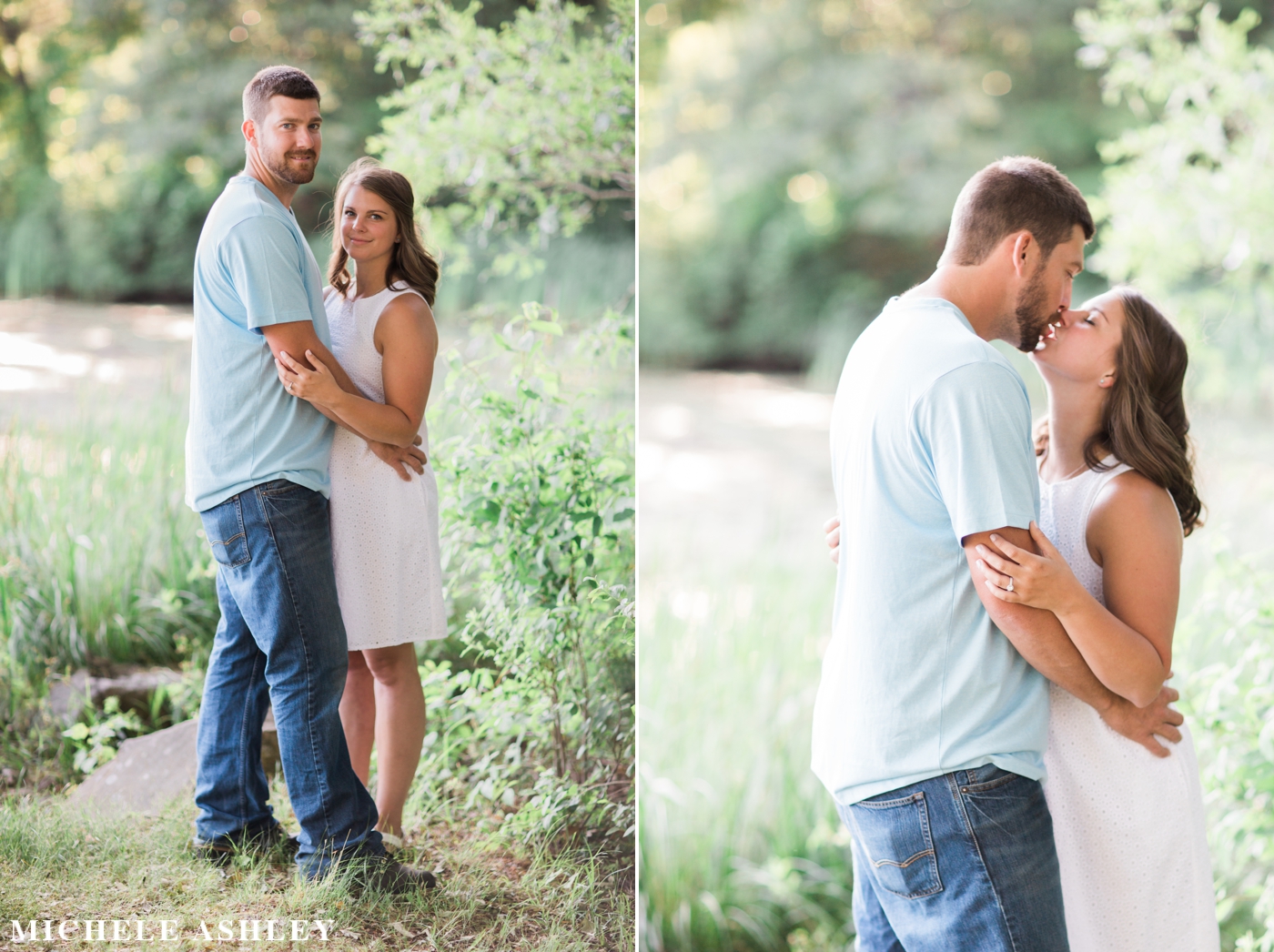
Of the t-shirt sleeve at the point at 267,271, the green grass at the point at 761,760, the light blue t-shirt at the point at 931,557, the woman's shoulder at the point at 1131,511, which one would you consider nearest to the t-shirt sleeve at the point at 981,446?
the light blue t-shirt at the point at 931,557

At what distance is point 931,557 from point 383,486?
1.09 metres

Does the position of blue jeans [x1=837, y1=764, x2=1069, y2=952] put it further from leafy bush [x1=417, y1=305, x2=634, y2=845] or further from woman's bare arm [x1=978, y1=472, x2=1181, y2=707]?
leafy bush [x1=417, y1=305, x2=634, y2=845]

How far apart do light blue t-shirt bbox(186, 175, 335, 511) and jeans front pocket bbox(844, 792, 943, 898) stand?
45.6 inches

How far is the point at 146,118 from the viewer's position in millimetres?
1944

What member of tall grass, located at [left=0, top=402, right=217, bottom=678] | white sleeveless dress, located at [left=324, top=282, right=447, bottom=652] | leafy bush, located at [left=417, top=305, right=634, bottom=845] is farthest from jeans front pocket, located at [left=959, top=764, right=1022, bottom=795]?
tall grass, located at [left=0, top=402, right=217, bottom=678]

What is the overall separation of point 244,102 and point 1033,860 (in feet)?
6.41

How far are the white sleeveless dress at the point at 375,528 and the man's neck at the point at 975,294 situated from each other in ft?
3.44

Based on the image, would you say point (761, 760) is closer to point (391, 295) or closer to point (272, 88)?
point (391, 295)

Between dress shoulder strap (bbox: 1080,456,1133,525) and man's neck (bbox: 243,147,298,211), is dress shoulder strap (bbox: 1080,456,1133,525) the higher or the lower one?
the lower one

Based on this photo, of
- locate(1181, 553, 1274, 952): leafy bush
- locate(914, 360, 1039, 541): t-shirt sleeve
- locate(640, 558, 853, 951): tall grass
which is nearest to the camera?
locate(914, 360, 1039, 541): t-shirt sleeve

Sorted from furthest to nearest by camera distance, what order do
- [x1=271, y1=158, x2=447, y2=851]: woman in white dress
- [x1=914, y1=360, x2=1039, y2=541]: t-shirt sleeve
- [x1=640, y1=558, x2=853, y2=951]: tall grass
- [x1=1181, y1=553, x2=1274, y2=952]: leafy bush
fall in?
[x1=640, y1=558, x2=853, y2=951]: tall grass, [x1=1181, y1=553, x2=1274, y2=952]: leafy bush, [x1=271, y1=158, x2=447, y2=851]: woman in white dress, [x1=914, y1=360, x2=1039, y2=541]: t-shirt sleeve

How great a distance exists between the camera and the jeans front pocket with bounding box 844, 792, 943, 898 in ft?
4.38

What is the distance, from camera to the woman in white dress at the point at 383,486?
186 centimetres
